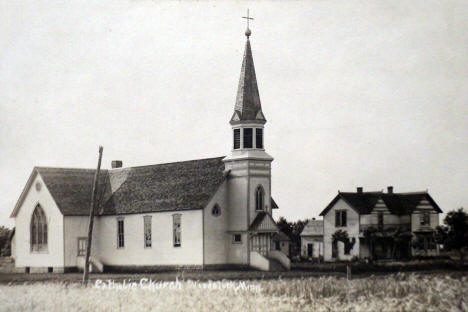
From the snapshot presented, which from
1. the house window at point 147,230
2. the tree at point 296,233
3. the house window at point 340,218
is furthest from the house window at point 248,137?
the tree at point 296,233

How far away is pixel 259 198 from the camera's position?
44000 mm

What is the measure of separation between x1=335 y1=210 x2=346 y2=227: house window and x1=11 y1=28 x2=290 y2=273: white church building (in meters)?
12.3

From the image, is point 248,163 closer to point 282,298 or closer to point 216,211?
point 216,211

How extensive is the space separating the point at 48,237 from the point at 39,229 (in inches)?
42.7

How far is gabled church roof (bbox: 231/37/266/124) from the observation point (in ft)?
143

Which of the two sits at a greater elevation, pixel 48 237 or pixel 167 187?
pixel 167 187

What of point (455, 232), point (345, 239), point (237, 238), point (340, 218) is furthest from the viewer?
point (340, 218)

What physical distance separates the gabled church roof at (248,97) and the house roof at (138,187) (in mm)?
3579

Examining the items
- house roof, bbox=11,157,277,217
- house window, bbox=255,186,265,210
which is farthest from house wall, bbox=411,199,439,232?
house roof, bbox=11,157,277,217

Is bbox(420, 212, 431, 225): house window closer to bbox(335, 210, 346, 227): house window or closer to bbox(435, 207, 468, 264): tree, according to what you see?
bbox(435, 207, 468, 264): tree

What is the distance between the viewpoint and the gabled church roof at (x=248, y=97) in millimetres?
43500

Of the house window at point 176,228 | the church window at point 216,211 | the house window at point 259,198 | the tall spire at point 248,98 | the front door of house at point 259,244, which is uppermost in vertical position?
the tall spire at point 248,98

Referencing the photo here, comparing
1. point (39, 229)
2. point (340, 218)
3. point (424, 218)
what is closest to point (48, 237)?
point (39, 229)

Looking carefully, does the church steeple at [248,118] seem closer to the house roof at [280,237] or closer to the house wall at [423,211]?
the house roof at [280,237]
